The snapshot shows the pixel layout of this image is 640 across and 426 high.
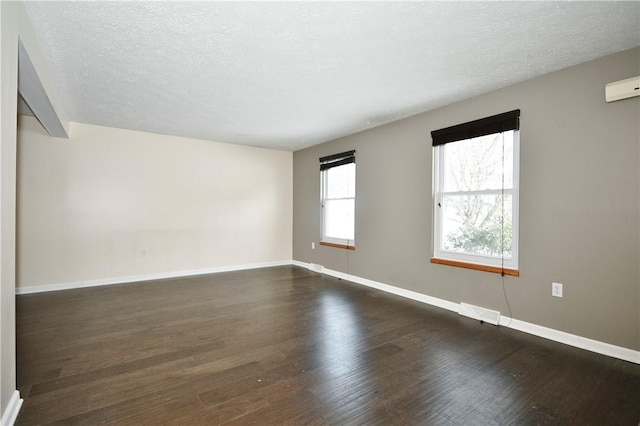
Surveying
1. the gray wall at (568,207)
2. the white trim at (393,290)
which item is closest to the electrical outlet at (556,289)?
the gray wall at (568,207)

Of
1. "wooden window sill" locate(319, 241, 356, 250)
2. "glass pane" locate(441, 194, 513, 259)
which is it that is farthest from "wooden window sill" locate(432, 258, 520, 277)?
"wooden window sill" locate(319, 241, 356, 250)

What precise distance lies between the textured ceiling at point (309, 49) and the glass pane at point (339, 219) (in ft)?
6.34

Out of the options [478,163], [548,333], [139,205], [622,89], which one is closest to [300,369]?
[548,333]

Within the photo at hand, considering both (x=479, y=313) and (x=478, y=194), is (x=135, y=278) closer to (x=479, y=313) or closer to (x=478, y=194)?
(x=479, y=313)

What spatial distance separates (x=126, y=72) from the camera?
9.20ft

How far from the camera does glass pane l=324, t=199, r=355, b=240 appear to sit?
513 centimetres

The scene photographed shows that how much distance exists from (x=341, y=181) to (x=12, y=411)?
14.9 feet

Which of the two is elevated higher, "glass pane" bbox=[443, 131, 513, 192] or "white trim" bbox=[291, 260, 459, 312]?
"glass pane" bbox=[443, 131, 513, 192]

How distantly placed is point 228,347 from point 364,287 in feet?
8.16

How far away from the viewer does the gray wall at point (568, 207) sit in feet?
7.88

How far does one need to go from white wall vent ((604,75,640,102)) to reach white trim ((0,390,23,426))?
4494 millimetres

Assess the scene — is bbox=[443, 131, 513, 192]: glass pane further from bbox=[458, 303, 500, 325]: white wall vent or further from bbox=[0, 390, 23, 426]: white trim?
bbox=[0, 390, 23, 426]: white trim

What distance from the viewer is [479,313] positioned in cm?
326

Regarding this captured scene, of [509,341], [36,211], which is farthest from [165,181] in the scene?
[509,341]
